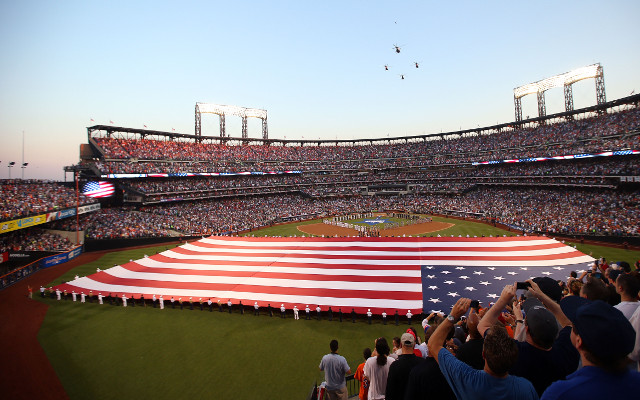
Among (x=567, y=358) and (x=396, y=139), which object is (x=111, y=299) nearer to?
(x=567, y=358)

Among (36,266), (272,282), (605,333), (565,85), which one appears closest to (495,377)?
(605,333)

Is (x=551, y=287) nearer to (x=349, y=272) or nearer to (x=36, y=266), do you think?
(x=349, y=272)

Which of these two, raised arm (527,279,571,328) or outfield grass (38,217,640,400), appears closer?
raised arm (527,279,571,328)

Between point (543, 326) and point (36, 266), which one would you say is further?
point (36, 266)

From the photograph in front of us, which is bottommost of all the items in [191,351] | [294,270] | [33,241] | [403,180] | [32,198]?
[191,351]

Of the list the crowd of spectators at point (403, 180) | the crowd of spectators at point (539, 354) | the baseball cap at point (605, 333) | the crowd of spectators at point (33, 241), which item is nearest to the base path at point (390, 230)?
the crowd of spectators at point (403, 180)

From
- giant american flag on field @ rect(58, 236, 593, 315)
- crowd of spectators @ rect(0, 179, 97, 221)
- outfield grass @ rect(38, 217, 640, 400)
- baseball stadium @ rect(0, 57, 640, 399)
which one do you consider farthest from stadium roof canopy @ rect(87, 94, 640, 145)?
outfield grass @ rect(38, 217, 640, 400)

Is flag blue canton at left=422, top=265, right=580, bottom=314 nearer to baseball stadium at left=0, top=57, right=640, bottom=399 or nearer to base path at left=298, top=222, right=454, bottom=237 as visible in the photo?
baseball stadium at left=0, top=57, right=640, bottom=399
